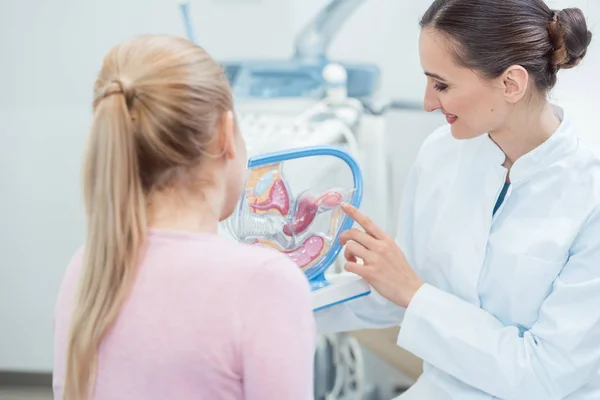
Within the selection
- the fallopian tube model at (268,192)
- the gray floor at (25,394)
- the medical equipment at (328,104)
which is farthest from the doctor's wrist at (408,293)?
the gray floor at (25,394)

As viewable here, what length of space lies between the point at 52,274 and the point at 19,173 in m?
0.34

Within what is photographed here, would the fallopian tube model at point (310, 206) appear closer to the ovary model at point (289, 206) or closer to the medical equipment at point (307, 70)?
the ovary model at point (289, 206)

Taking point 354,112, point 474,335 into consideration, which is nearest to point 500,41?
point 474,335

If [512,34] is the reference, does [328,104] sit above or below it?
below

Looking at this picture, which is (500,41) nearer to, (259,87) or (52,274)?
(259,87)

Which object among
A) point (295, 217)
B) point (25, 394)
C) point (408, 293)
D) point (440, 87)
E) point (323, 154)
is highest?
point (440, 87)

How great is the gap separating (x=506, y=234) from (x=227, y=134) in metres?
0.55

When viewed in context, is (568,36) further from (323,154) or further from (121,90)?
(121,90)

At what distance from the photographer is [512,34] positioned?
3.77ft

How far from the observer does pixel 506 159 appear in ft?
4.30

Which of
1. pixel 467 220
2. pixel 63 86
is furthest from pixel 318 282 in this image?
pixel 63 86

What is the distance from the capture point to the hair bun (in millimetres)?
1157

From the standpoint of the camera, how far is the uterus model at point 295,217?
3.97 ft

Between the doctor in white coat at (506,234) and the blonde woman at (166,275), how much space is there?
0.38 m
